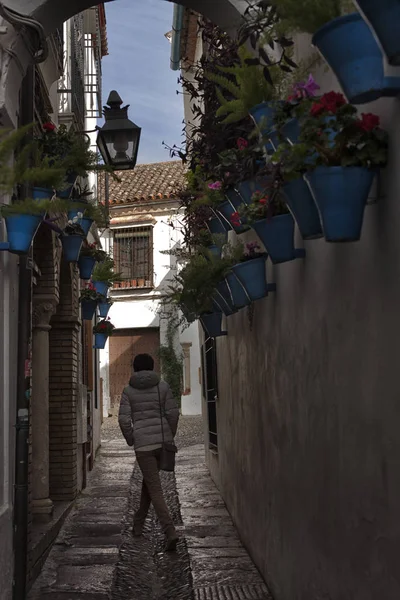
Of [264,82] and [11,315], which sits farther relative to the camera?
[11,315]

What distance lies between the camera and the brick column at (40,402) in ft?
26.7

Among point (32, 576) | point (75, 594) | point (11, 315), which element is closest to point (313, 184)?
point (11, 315)

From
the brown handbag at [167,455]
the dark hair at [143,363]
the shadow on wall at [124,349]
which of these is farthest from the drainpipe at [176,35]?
the shadow on wall at [124,349]

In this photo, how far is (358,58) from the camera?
2.48 m

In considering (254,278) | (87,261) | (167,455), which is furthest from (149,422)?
(87,261)

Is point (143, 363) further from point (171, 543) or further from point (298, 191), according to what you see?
point (298, 191)

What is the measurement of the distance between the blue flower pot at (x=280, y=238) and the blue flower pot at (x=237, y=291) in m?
1.47

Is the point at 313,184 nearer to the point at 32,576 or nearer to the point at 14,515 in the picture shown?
the point at 14,515

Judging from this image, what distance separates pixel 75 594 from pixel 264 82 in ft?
12.3

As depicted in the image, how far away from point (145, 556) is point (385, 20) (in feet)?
18.8

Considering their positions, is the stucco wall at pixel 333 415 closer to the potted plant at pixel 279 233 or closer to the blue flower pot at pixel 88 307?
the potted plant at pixel 279 233

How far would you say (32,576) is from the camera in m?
6.04

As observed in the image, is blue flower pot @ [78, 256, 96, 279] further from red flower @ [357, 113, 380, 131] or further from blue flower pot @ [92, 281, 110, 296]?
red flower @ [357, 113, 380, 131]

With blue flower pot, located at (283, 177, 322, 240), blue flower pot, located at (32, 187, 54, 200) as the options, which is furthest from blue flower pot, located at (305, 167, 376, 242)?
blue flower pot, located at (32, 187, 54, 200)
